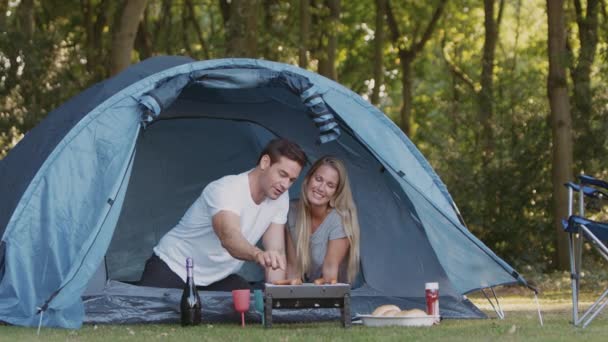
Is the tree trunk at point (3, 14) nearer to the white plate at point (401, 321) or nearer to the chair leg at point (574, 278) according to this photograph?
the white plate at point (401, 321)

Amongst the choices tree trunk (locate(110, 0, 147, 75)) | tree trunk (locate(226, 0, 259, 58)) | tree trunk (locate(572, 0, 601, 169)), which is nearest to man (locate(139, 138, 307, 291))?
tree trunk (locate(110, 0, 147, 75))

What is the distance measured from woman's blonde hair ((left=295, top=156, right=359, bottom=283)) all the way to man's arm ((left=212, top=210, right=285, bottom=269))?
635 millimetres

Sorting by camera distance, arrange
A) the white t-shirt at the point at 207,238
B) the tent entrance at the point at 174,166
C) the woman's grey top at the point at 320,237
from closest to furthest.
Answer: the white t-shirt at the point at 207,238 < the woman's grey top at the point at 320,237 < the tent entrance at the point at 174,166

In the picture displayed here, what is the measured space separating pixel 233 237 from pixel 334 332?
33.7 inches

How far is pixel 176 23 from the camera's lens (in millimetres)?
19984

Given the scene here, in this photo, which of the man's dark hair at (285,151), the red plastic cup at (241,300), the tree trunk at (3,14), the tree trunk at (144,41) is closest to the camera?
the red plastic cup at (241,300)

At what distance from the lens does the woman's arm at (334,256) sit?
6.52 m

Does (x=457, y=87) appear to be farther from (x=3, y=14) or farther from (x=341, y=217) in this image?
(x=341, y=217)

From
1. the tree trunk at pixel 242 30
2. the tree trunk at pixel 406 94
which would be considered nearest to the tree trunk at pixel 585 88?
the tree trunk at pixel 242 30

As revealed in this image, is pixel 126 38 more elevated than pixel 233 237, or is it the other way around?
pixel 126 38

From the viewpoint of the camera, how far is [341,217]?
6559 millimetres

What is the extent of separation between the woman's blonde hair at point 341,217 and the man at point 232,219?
125 mm

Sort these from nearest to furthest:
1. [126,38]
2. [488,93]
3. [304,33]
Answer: [126,38]
[304,33]
[488,93]

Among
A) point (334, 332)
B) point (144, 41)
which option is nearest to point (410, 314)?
point (334, 332)
